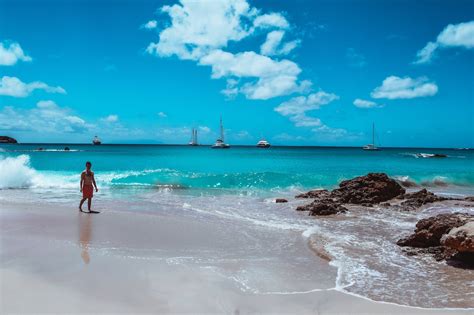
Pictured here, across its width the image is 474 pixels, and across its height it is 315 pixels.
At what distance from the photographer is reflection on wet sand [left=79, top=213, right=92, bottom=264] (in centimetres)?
696

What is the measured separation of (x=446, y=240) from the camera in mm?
7074

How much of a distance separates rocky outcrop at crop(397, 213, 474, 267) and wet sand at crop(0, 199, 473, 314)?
2228 mm

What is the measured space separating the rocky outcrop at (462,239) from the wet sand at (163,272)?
2.16 m

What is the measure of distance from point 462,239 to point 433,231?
4.84 feet

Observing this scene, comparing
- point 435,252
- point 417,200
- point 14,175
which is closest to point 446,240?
point 435,252

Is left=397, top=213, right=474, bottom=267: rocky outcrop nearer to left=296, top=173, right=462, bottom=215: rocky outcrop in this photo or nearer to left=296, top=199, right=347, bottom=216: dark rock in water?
left=296, top=199, right=347, bottom=216: dark rock in water

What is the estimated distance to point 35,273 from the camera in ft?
19.0

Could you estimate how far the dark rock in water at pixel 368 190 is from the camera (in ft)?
51.6

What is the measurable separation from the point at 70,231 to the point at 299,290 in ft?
20.2

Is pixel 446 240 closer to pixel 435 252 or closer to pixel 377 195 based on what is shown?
pixel 435 252

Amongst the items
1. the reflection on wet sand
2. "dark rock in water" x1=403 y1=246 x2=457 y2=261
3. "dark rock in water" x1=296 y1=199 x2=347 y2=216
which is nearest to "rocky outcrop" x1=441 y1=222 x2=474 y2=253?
"dark rock in water" x1=403 y1=246 x2=457 y2=261

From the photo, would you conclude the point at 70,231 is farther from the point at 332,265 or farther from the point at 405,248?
the point at 405,248

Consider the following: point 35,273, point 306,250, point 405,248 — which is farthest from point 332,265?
point 35,273

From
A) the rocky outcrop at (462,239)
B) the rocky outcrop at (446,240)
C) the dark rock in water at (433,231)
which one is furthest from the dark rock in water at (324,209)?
the rocky outcrop at (462,239)
